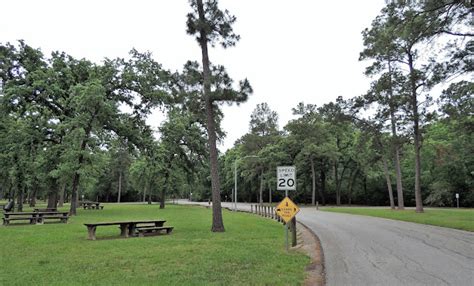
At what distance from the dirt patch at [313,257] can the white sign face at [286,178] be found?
185 centimetres

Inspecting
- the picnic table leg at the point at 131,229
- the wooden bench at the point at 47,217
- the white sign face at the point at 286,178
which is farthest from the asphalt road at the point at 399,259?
the wooden bench at the point at 47,217

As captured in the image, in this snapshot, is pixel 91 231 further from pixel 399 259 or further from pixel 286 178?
pixel 399 259

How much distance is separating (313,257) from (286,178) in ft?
7.58

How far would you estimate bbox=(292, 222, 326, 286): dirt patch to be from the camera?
260 inches

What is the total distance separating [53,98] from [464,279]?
27.7 m

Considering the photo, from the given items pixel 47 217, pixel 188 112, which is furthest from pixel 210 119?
pixel 47 217

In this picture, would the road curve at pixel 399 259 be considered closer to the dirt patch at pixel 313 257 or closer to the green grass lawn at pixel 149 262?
the dirt patch at pixel 313 257

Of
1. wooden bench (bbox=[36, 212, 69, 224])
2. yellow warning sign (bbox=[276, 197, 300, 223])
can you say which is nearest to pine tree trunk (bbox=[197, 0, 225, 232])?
yellow warning sign (bbox=[276, 197, 300, 223])

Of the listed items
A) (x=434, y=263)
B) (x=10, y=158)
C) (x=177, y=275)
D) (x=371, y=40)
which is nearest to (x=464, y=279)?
(x=434, y=263)

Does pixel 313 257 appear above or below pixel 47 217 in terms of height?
below

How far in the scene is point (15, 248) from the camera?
9.80 m

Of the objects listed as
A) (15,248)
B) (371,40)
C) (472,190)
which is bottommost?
(15,248)

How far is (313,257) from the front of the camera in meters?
9.04

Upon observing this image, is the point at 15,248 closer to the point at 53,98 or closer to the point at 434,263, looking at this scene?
the point at 434,263
